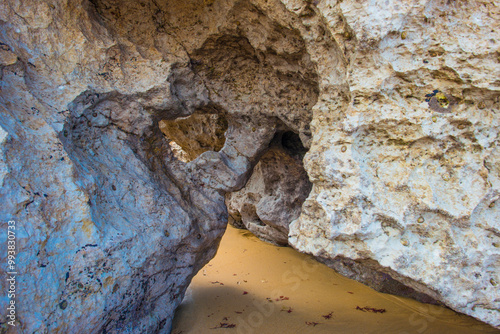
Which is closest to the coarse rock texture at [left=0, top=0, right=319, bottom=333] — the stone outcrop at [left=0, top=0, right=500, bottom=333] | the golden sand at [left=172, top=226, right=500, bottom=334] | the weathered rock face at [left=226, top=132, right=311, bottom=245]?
the stone outcrop at [left=0, top=0, right=500, bottom=333]

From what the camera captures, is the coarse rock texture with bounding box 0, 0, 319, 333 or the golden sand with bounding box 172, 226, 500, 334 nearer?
the coarse rock texture with bounding box 0, 0, 319, 333

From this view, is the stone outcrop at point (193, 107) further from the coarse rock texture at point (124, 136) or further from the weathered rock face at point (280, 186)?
the weathered rock face at point (280, 186)

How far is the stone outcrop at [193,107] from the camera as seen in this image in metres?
1.87

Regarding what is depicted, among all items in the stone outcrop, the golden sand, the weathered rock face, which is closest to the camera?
the stone outcrop

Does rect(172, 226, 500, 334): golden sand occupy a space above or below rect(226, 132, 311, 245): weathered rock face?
below

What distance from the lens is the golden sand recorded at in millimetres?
3096

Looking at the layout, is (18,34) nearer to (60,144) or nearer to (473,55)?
(60,144)

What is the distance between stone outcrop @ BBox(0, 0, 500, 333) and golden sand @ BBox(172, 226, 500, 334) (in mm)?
608

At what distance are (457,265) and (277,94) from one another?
6.61ft

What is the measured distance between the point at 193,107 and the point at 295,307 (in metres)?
2.35

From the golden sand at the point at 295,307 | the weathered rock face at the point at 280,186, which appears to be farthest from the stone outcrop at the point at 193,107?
the weathered rock face at the point at 280,186

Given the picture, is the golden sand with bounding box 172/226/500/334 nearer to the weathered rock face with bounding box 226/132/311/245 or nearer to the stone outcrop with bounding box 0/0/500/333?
the stone outcrop with bounding box 0/0/500/333

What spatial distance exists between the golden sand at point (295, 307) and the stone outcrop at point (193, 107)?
1.99 feet

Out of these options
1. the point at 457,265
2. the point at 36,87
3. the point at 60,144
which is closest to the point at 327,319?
the point at 457,265
